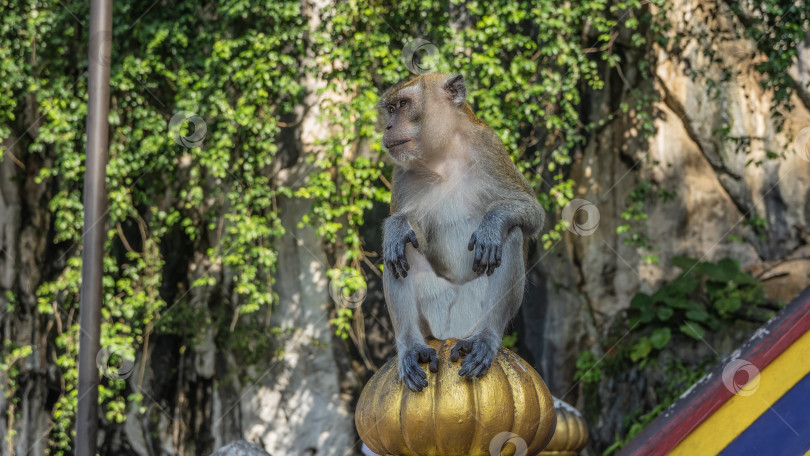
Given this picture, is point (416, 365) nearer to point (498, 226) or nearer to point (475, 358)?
point (475, 358)

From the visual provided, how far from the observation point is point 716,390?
120 inches

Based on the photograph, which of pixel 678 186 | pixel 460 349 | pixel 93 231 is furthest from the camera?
pixel 678 186

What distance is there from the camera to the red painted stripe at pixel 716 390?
9.70 feet

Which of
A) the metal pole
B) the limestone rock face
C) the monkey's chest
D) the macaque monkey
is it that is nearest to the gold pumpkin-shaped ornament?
the macaque monkey

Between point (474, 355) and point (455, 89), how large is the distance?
5.22 feet

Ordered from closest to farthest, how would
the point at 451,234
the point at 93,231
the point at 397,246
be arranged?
the point at 397,246 → the point at 451,234 → the point at 93,231

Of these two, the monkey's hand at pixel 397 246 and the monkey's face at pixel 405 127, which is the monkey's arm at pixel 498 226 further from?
the monkey's face at pixel 405 127

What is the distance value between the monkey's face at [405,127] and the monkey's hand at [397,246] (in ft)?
1.43

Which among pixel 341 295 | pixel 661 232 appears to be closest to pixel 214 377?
pixel 341 295

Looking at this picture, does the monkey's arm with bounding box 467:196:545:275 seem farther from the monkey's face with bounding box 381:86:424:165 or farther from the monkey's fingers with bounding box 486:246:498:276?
the monkey's face with bounding box 381:86:424:165

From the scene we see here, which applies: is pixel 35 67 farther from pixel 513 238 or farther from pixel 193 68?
pixel 513 238

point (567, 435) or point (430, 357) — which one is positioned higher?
point (430, 357)

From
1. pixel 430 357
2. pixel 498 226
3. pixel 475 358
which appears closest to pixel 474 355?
pixel 475 358

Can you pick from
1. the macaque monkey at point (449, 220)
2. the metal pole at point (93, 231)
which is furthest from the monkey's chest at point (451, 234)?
the metal pole at point (93, 231)
